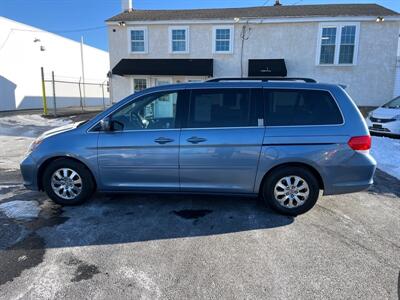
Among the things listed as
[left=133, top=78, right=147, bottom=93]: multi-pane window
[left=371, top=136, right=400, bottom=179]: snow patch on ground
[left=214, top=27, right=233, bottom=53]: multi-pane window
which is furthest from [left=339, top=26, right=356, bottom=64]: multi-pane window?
[left=133, top=78, right=147, bottom=93]: multi-pane window

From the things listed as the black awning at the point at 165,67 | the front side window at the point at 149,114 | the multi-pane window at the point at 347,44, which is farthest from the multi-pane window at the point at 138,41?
the front side window at the point at 149,114

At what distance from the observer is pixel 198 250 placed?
331 cm

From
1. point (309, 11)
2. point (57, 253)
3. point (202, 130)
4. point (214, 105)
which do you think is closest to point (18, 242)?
point (57, 253)

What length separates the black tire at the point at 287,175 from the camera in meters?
4.08

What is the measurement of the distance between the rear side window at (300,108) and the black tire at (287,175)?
0.64 metres

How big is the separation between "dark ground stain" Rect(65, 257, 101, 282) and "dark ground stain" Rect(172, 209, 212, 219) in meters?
1.45

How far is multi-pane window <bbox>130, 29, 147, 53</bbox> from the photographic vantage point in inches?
667

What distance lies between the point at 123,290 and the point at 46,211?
2.26 meters

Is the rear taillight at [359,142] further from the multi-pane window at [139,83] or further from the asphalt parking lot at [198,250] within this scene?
the multi-pane window at [139,83]

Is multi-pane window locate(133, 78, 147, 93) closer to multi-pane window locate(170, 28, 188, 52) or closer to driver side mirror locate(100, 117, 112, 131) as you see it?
multi-pane window locate(170, 28, 188, 52)

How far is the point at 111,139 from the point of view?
13.9 feet

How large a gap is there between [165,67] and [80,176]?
12735 millimetres

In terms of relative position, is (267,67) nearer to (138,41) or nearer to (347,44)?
(347,44)

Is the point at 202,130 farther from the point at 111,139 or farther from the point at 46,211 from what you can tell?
the point at 46,211
